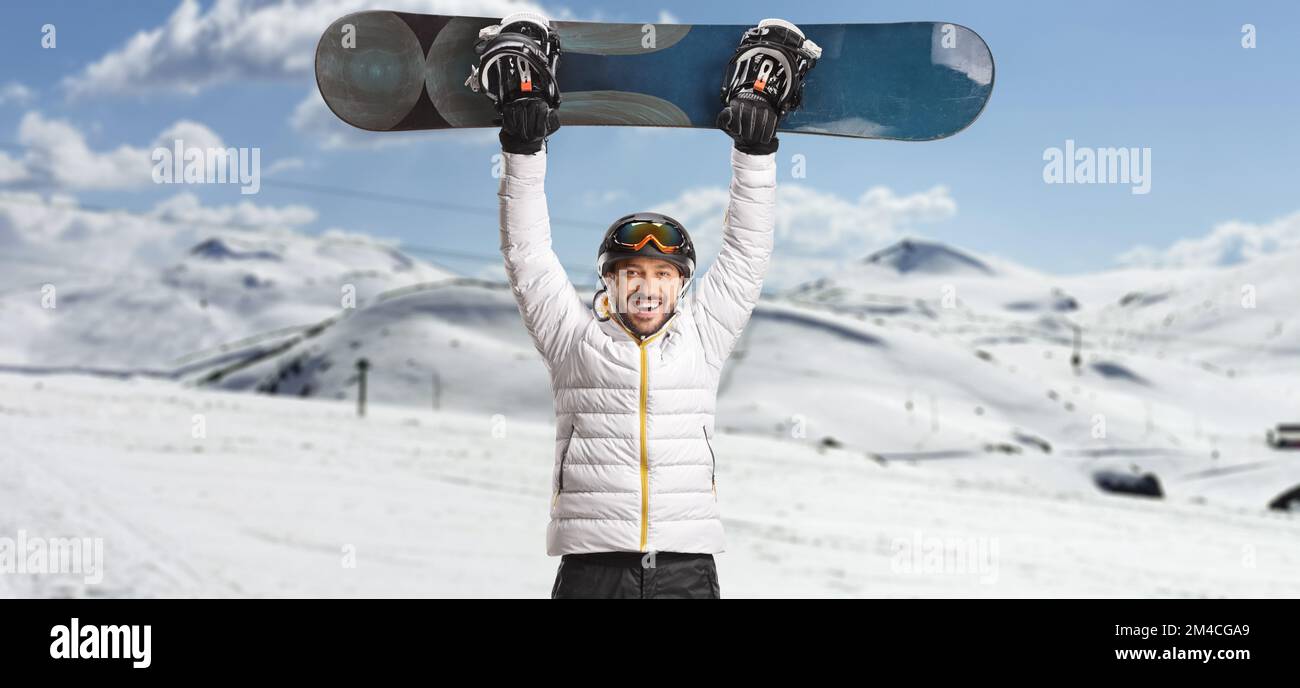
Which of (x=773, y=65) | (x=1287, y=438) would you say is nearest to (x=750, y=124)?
(x=773, y=65)

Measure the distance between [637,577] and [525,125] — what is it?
1.45 m

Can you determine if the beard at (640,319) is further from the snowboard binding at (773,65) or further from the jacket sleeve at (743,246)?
the snowboard binding at (773,65)

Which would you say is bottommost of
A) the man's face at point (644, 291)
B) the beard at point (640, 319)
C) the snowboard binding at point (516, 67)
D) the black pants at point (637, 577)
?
the black pants at point (637, 577)

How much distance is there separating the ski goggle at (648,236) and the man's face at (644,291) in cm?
5

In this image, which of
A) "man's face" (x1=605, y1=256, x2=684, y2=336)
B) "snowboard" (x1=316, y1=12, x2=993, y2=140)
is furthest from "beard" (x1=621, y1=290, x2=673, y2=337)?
"snowboard" (x1=316, y1=12, x2=993, y2=140)

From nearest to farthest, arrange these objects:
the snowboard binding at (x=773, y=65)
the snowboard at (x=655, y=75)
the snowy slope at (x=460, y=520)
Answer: the snowboard binding at (x=773, y=65)
the snowboard at (x=655, y=75)
the snowy slope at (x=460, y=520)

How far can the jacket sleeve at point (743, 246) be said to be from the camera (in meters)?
3.41

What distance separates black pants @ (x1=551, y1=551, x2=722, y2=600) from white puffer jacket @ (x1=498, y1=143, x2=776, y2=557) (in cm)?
5

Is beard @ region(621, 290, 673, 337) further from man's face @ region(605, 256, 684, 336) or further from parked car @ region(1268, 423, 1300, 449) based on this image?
parked car @ region(1268, 423, 1300, 449)

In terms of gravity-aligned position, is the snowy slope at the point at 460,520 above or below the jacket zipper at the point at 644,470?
below

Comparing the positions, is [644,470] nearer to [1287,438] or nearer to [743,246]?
[743,246]

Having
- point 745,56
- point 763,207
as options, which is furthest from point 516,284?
point 745,56

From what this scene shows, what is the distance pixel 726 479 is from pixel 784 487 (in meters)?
1.43

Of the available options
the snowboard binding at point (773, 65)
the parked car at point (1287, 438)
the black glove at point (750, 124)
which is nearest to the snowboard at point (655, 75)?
the snowboard binding at point (773, 65)
